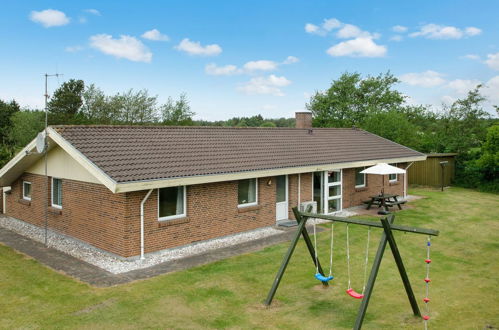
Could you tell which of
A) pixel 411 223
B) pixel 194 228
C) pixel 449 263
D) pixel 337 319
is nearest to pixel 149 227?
pixel 194 228

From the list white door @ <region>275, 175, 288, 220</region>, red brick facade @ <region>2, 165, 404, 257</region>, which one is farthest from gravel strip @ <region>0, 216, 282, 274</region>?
white door @ <region>275, 175, 288, 220</region>

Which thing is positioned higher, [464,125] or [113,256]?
[464,125]

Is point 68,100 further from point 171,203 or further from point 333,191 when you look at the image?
point 171,203

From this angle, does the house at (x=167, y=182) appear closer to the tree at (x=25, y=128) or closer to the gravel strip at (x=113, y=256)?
the gravel strip at (x=113, y=256)

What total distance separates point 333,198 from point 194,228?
7.03 m

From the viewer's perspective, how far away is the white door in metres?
14.5

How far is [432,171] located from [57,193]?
2220 centimetres

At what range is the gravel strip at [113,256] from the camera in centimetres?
991

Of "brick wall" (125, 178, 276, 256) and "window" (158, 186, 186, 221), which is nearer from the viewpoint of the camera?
"brick wall" (125, 178, 276, 256)

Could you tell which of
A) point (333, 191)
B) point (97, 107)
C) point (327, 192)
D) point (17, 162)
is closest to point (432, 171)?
point (333, 191)

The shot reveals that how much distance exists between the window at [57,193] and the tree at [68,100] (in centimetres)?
4364

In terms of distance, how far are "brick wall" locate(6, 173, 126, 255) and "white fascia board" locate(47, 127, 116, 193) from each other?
695 mm

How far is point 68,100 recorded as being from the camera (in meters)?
56.1

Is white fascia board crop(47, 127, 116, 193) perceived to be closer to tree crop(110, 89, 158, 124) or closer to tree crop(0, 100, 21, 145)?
tree crop(110, 89, 158, 124)
